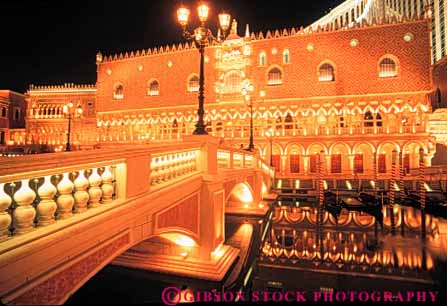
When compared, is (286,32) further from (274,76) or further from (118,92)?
(118,92)

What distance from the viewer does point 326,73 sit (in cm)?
2730

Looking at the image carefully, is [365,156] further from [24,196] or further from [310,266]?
[24,196]

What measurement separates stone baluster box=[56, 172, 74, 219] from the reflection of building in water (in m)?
6.11

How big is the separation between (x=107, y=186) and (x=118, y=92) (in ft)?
118

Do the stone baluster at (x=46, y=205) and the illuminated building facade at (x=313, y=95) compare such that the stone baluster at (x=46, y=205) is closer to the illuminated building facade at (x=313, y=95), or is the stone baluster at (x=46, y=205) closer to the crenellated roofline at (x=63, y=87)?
the illuminated building facade at (x=313, y=95)

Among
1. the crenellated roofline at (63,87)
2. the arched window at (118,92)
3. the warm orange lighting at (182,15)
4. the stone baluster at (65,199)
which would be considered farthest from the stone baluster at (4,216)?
the crenellated roofline at (63,87)

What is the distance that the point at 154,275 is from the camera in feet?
21.1

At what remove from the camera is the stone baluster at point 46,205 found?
2.61 metres

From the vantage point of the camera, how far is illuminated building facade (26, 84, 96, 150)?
3584 cm

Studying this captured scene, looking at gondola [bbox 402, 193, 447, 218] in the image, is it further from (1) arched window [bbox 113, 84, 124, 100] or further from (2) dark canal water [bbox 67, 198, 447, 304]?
(1) arched window [bbox 113, 84, 124, 100]

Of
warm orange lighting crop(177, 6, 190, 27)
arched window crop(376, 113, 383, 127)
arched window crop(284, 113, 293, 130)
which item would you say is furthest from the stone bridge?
arched window crop(376, 113, 383, 127)

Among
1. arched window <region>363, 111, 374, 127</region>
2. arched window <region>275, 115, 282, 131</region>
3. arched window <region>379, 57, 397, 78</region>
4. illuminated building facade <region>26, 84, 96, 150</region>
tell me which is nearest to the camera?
arched window <region>379, 57, 397, 78</region>

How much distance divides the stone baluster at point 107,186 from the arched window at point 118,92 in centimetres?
3490

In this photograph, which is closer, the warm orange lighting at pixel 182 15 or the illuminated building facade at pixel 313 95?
the warm orange lighting at pixel 182 15
